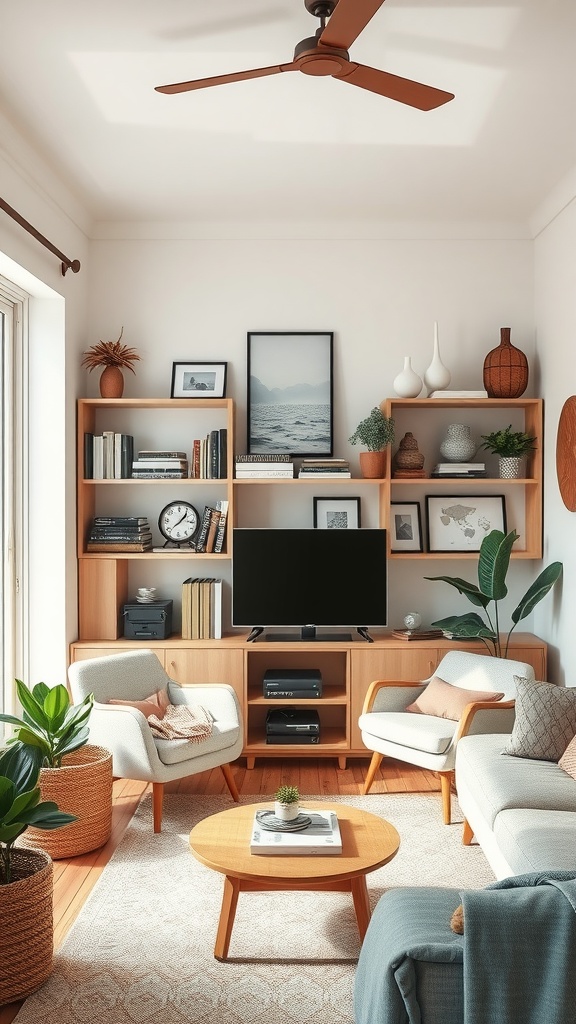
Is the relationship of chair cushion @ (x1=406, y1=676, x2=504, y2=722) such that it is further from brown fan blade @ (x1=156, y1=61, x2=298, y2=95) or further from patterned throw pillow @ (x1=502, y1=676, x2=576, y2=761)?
brown fan blade @ (x1=156, y1=61, x2=298, y2=95)

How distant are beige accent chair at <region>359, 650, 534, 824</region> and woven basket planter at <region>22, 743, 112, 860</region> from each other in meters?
1.31

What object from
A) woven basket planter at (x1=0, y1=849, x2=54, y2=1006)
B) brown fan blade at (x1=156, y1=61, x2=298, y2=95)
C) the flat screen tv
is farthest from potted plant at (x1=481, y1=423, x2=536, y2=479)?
woven basket planter at (x1=0, y1=849, x2=54, y2=1006)

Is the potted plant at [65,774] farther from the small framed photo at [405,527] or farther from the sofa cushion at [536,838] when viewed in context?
the small framed photo at [405,527]

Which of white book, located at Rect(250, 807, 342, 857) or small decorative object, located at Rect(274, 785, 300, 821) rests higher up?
small decorative object, located at Rect(274, 785, 300, 821)

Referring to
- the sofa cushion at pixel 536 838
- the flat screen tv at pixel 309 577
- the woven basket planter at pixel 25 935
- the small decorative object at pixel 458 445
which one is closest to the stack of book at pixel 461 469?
the small decorative object at pixel 458 445

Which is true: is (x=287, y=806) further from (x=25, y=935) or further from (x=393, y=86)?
(x=393, y=86)

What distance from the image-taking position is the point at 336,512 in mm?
4969

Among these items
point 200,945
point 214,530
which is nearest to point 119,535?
point 214,530

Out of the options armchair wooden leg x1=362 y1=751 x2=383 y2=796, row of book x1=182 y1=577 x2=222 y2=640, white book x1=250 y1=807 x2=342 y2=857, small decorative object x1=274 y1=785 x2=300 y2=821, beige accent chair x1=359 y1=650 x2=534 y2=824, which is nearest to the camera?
white book x1=250 y1=807 x2=342 y2=857

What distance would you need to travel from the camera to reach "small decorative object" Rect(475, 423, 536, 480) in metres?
4.69

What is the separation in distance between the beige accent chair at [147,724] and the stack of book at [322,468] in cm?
127

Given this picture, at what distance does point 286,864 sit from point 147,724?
122cm

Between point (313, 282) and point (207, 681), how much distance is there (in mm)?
2337

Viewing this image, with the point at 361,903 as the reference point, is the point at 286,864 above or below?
above
